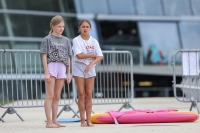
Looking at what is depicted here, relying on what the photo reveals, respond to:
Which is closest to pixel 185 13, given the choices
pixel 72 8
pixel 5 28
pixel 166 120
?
pixel 72 8

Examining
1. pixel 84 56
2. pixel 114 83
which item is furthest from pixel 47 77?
pixel 114 83

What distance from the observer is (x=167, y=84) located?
30250 mm

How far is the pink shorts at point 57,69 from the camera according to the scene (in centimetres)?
893

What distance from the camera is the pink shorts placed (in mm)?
8930

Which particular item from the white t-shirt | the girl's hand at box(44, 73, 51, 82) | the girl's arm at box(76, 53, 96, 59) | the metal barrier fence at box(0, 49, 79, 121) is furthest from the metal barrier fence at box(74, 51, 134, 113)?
the girl's hand at box(44, 73, 51, 82)

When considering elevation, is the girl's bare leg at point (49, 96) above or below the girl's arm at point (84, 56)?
below

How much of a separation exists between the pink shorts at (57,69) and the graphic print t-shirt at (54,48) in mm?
51

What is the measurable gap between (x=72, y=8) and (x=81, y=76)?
19684 millimetres

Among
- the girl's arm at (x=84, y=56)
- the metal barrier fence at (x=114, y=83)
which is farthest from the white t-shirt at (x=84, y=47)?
the metal barrier fence at (x=114, y=83)

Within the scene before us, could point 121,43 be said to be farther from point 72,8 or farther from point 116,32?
point 72,8

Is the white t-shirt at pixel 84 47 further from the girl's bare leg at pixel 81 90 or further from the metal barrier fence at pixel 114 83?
the metal barrier fence at pixel 114 83

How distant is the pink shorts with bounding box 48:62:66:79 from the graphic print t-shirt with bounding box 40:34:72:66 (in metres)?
0.05

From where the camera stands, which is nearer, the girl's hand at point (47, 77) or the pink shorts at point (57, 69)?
the girl's hand at point (47, 77)

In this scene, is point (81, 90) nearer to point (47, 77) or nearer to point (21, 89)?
point (47, 77)
